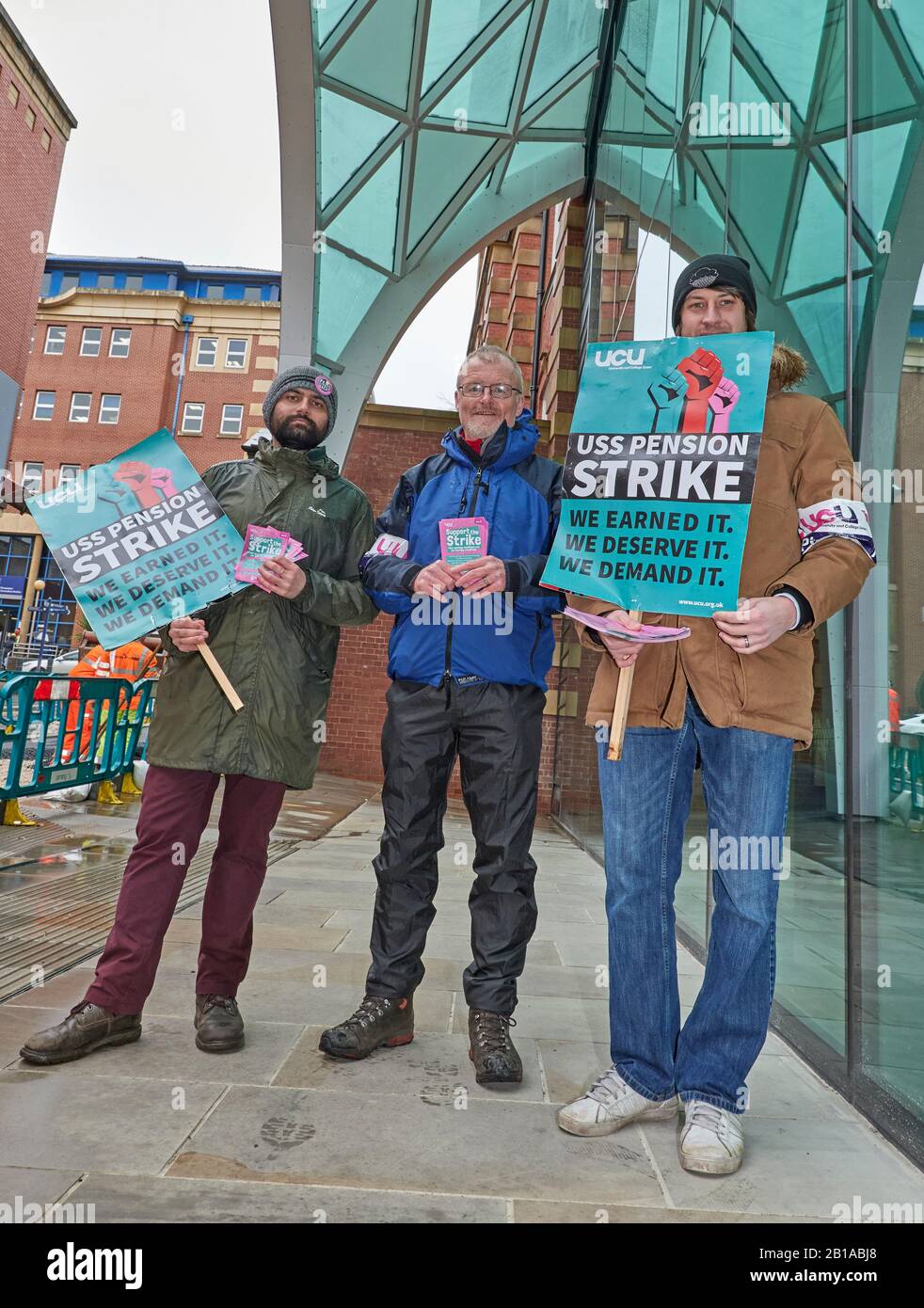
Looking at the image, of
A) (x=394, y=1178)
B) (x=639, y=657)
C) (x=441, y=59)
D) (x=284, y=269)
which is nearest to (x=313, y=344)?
(x=284, y=269)

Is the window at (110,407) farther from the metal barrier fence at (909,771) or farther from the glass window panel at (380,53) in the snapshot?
the metal barrier fence at (909,771)

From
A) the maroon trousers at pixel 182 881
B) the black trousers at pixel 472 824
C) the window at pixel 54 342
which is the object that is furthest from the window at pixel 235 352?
the black trousers at pixel 472 824

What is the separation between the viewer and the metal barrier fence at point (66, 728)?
651cm

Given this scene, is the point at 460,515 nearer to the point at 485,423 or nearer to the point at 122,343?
the point at 485,423

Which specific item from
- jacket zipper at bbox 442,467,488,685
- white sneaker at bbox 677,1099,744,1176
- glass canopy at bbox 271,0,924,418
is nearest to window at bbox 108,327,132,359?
glass canopy at bbox 271,0,924,418

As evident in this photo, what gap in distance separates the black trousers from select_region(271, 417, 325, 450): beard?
952 millimetres

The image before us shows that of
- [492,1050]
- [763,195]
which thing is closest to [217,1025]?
[492,1050]

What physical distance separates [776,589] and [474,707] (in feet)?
3.41

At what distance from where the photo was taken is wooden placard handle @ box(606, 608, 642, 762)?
2346 mm

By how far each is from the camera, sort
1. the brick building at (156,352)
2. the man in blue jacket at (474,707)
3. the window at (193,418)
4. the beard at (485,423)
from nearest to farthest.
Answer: the man in blue jacket at (474,707) < the beard at (485,423) < the brick building at (156,352) < the window at (193,418)

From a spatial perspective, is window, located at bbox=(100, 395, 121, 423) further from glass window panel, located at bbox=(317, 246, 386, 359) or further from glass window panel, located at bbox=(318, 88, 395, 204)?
glass window panel, located at bbox=(318, 88, 395, 204)

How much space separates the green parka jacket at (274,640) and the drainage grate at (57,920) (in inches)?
48.5
